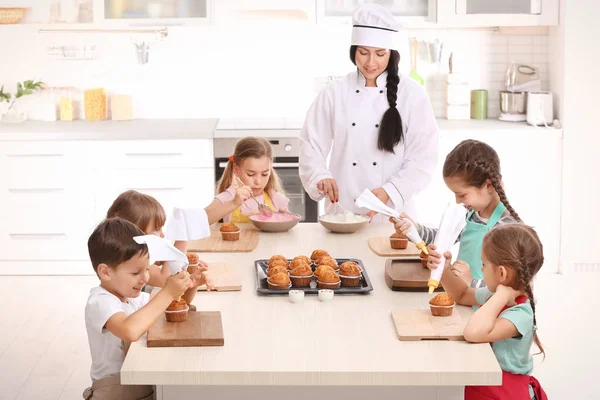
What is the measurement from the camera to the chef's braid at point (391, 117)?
390 cm

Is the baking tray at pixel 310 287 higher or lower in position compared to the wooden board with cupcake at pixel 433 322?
higher

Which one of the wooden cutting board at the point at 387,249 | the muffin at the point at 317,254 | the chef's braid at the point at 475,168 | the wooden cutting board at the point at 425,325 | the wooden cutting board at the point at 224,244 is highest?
the chef's braid at the point at 475,168

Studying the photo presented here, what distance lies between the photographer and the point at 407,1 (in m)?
6.07

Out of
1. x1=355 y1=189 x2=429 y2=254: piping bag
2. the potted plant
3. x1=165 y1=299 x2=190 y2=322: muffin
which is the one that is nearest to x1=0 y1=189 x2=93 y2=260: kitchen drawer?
the potted plant

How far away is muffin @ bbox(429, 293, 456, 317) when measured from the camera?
7.93 ft

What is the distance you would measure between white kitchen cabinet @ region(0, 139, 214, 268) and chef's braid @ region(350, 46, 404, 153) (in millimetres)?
2051

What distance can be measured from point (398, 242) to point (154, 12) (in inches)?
136

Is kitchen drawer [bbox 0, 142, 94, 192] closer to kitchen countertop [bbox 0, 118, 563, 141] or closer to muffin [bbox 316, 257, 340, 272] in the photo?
kitchen countertop [bbox 0, 118, 563, 141]

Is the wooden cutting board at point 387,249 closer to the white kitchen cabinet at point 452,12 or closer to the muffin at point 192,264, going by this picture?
the muffin at point 192,264

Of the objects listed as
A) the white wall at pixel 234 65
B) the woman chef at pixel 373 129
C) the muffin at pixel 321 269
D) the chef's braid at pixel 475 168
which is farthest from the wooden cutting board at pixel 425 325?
the white wall at pixel 234 65

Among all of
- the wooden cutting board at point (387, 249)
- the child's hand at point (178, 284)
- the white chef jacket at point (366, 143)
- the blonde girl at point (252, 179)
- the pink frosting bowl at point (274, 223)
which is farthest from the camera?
the white chef jacket at point (366, 143)

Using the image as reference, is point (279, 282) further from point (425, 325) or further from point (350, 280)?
point (425, 325)

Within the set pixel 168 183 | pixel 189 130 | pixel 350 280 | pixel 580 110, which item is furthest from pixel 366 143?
pixel 580 110

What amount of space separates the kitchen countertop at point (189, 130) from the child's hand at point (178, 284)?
136 inches
